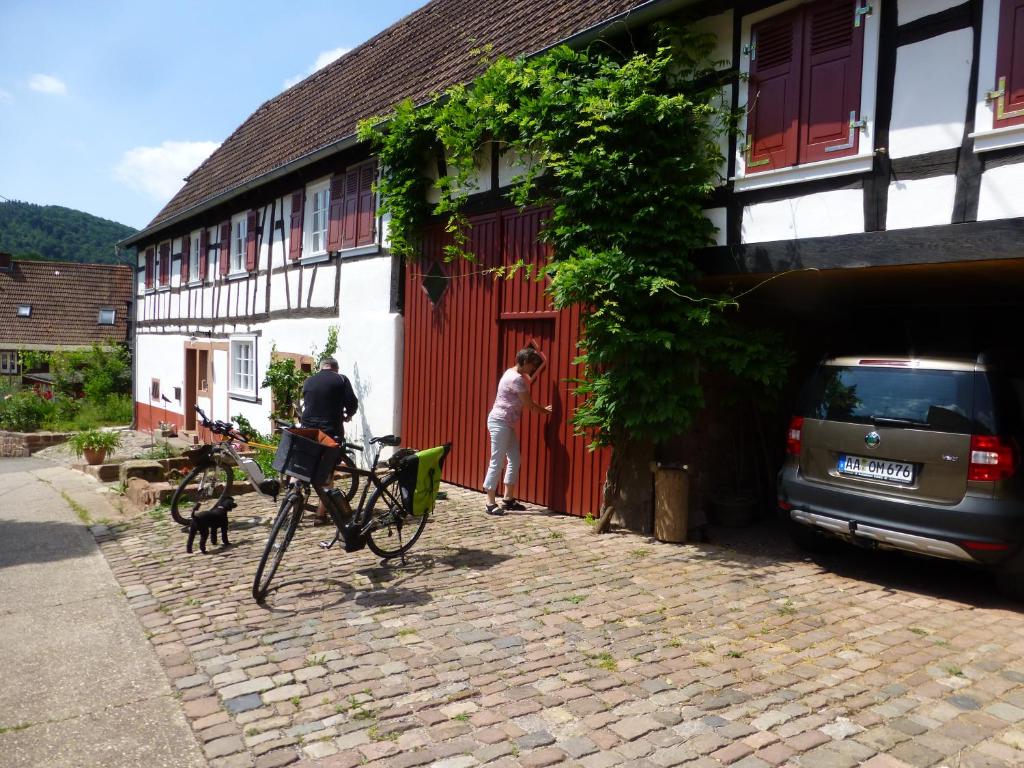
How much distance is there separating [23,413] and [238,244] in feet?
34.0

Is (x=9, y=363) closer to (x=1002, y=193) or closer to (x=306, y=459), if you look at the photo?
(x=306, y=459)

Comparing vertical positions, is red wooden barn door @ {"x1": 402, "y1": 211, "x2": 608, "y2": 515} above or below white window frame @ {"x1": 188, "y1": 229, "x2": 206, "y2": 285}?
below

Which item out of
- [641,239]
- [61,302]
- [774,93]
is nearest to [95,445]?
[641,239]

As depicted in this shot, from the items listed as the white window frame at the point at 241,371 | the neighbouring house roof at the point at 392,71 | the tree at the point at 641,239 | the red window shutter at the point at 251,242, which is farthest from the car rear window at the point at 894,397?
the red window shutter at the point at 251,242

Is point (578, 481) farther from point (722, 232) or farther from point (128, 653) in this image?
point (128, 653)

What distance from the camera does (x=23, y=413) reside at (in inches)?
853

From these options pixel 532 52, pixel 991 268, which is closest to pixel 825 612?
pixel 991 268

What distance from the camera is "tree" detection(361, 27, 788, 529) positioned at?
6.52 meters

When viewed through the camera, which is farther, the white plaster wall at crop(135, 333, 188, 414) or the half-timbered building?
the white plaster wall at crop(135, 333, 188, 414)

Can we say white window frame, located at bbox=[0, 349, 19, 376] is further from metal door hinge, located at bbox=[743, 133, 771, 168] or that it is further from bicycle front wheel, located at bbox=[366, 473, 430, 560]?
metal door hinge, located at bbox=[743, 133, 771, 168]

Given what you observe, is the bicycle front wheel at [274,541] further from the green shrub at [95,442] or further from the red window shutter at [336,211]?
the green shrub at [95,442]

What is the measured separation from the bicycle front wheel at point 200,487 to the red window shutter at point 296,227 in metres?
6.14

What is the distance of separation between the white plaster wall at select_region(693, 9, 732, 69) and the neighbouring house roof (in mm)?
369

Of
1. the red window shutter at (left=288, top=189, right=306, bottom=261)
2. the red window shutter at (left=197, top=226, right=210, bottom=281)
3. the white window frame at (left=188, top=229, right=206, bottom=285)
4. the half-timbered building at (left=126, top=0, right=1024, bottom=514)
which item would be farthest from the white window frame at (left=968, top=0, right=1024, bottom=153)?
the white window frame at (left=188, top=229, right=206, bottom=285)
